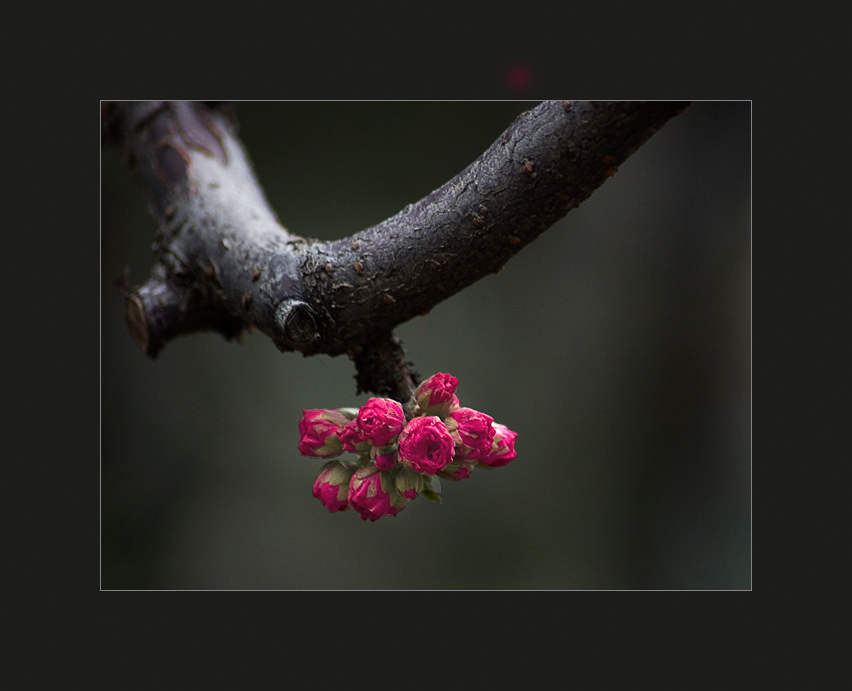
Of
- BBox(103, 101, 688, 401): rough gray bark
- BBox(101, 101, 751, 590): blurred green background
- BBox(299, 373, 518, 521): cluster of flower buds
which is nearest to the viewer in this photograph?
BBox(103, 101, 688, 401): rough gray bark

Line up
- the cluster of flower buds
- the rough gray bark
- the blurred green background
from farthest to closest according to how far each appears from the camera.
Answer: the blurred green background < the cluster of flower buds < the rough gray bark

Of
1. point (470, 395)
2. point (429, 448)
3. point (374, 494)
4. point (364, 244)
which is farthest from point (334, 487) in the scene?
point (470, 395)

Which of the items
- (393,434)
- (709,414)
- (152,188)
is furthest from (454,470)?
(709,414)

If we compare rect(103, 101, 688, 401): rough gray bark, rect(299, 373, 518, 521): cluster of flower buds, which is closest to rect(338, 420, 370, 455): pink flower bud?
rect(299, 373, 518, 521): cluster of flower buds

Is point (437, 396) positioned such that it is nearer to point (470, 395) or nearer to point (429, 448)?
point (429, 448)

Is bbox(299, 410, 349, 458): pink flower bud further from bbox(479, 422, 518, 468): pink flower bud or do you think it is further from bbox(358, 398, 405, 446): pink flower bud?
bbox(479, 422, 518, 468): pink flower bud
